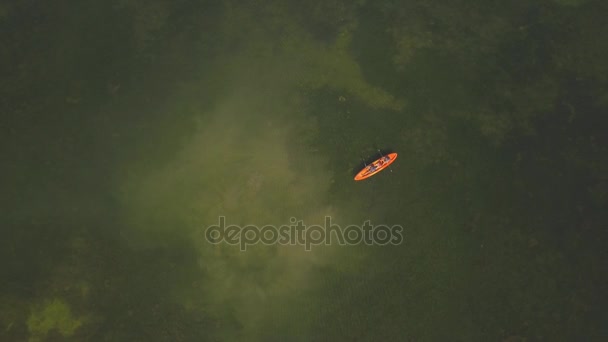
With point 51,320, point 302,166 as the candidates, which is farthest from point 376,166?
point 51,320

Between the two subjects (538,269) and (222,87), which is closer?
(538,269)

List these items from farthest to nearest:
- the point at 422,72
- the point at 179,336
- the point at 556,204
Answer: the point at 422,72 < the point at 556,204 < the point at 179,336

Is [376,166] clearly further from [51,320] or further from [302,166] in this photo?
[51,320]

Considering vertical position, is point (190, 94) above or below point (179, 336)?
above

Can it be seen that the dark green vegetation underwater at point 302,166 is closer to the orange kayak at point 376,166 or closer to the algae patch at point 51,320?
the algae patch at point 51,320

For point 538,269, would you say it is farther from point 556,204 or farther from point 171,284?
point 171,284

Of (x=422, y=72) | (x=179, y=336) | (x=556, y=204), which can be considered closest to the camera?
(x=179, y=336)

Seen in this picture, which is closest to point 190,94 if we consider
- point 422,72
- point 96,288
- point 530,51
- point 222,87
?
point 222,87

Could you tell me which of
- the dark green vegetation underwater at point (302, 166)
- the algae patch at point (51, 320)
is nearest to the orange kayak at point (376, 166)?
the dark green vegetation underwater at point (302, 166)
